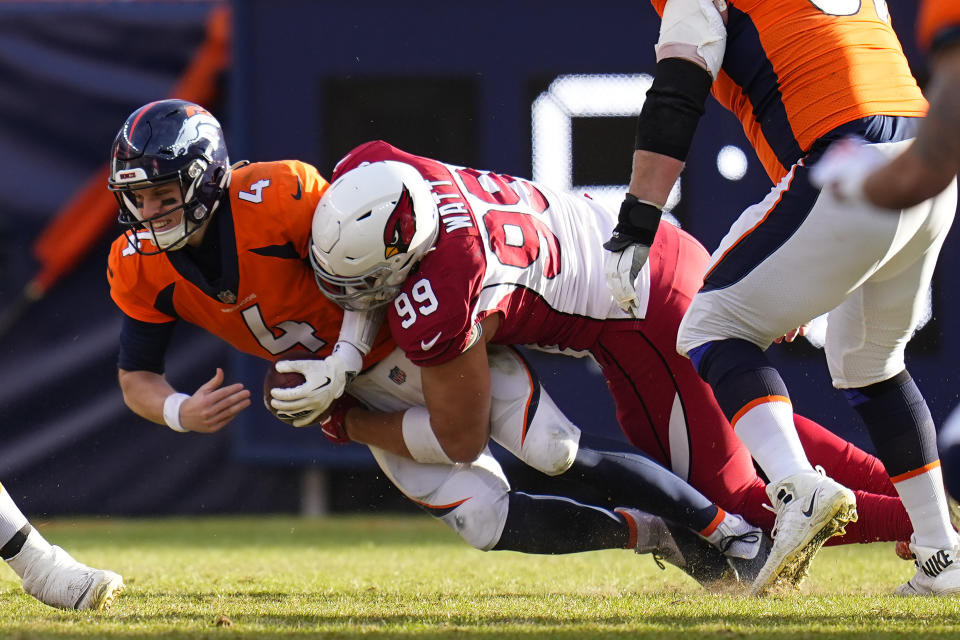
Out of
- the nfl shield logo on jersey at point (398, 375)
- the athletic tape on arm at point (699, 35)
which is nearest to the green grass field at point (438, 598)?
the nfl shield logo on jersey at point (398, 375)

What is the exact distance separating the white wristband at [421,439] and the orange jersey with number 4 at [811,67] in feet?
4.00

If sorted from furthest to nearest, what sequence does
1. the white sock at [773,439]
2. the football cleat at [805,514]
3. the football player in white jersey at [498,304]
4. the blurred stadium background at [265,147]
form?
the blurred stadium background at [265,147], the football player in white jersey at [498,304], the white sock at [773,439], the football cleat at [805,514]

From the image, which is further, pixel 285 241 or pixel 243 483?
pixel 243 483

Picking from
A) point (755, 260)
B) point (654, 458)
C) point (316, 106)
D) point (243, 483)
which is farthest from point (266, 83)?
point (755, 260)

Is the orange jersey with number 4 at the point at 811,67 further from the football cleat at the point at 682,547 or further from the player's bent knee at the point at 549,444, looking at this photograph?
the football cleat at the point at 682,547

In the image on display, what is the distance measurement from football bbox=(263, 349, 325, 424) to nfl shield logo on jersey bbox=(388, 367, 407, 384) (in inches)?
8.3

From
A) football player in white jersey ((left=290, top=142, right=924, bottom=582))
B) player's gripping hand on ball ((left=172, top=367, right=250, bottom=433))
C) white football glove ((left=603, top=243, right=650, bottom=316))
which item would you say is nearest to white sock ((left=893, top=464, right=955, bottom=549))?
football player in white jersey ((left=290, top=142, right=924, bottom=582))

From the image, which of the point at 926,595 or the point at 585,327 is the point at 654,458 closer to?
the point at 585,327

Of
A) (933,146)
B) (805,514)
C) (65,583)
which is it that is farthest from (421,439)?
(933,146)

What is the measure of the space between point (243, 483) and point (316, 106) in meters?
2.05

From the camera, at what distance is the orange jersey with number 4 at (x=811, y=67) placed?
293cm

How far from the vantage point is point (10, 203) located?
6.58 meters

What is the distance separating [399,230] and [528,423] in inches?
27.8

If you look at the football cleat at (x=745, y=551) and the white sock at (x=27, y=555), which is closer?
the white sock at (x=27, y=555)
